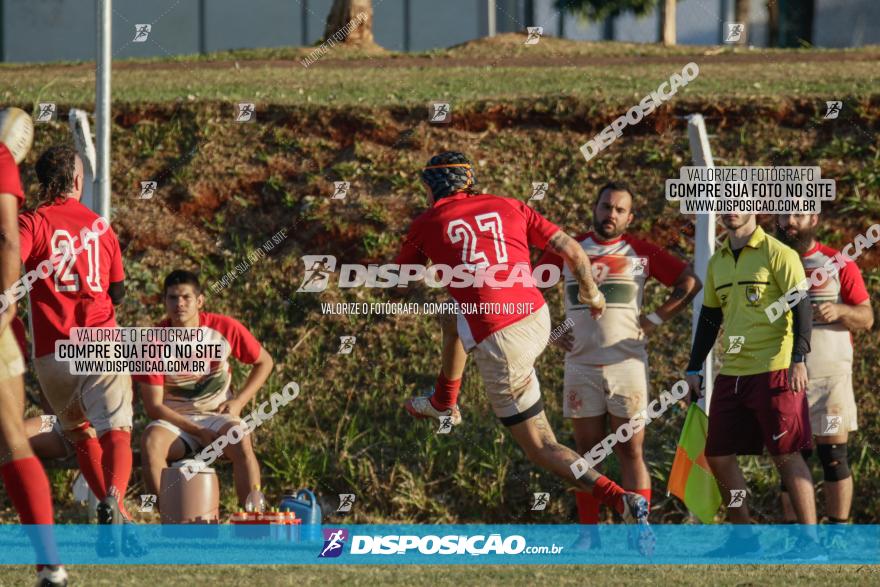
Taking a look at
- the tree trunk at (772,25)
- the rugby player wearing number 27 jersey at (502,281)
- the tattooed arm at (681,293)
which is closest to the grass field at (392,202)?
the tattooed arm at (681,293)

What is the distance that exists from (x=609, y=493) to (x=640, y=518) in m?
0.20

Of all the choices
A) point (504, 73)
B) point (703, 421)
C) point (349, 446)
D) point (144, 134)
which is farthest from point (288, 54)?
point (703, 421)

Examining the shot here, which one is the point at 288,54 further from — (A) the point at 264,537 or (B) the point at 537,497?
(A) the point at 264,537

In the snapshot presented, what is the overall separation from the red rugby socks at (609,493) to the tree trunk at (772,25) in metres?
16.3

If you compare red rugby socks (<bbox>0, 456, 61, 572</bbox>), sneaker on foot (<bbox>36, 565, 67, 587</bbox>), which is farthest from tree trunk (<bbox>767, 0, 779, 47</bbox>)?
sneaker on foot (<bbox>36, 565, 67, 587</bbox>)

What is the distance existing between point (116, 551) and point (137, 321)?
4164 mm

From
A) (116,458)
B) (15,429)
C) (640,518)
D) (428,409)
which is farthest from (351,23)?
(15,429)

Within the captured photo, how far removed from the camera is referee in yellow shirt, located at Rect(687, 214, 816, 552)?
7.46 metres

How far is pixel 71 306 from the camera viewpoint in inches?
296

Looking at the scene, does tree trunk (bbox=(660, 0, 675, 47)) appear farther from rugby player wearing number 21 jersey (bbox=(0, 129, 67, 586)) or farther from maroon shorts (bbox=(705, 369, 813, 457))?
rugby player wearing number 21 jersey (bbox=(0, 129, 67, 586))

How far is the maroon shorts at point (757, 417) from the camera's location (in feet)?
24.5

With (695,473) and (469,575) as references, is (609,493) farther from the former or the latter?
(695,473)

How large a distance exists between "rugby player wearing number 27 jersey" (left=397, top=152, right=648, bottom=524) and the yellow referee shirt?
0.76 metres

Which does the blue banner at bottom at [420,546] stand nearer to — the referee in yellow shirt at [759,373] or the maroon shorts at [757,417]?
the referee in yellow shirt at [759,373]
